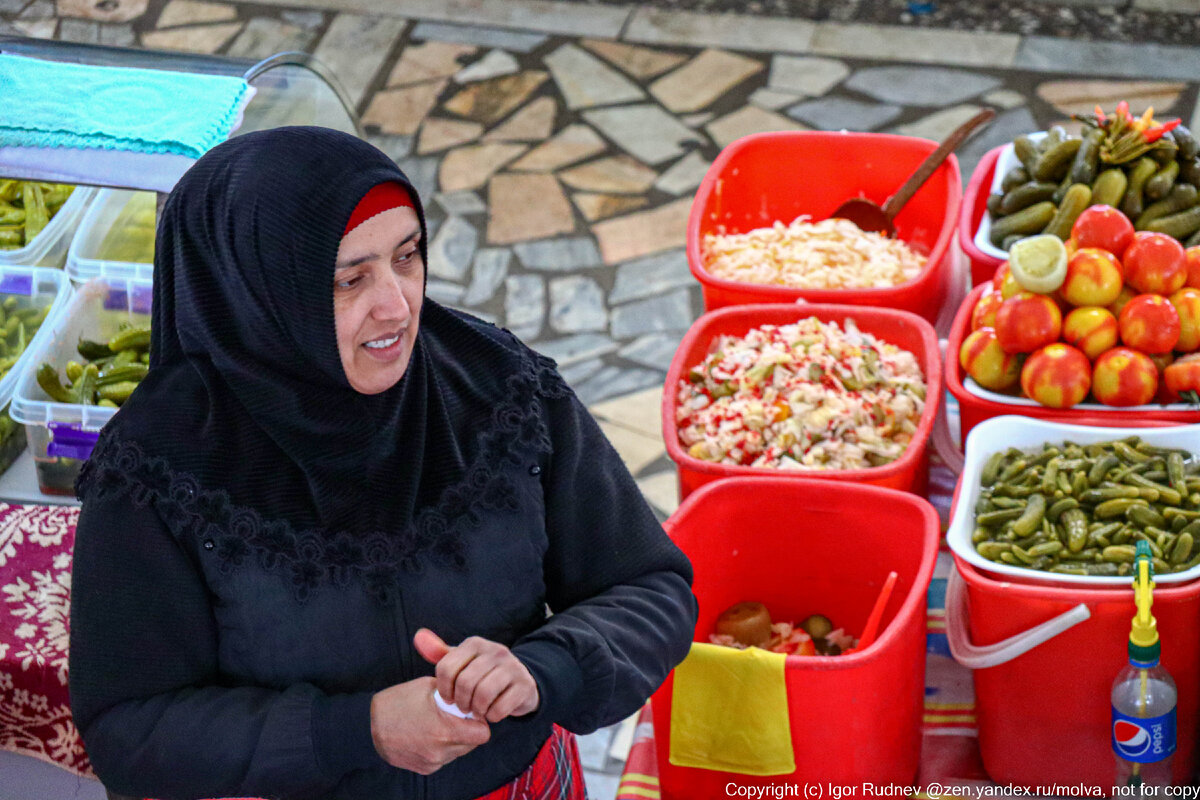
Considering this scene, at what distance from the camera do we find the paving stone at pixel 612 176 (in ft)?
18.0

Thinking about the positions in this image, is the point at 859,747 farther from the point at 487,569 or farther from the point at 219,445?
the point at 219,445

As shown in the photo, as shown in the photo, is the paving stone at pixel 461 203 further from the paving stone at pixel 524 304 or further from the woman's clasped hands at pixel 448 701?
the woman's clasped hands at pixel 448 701

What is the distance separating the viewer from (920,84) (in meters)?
5.96

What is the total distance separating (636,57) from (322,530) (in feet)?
17.0

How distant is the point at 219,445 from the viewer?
150cm

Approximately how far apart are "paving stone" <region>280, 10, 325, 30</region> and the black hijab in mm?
5582

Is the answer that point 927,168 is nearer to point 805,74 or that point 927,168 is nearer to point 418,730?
point 418,730

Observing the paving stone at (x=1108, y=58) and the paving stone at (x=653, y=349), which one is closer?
the paving stone at (x=653, y=349)

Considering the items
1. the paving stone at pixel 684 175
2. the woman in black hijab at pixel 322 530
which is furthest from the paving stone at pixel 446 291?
the woman in black hijab at pixel 322 530

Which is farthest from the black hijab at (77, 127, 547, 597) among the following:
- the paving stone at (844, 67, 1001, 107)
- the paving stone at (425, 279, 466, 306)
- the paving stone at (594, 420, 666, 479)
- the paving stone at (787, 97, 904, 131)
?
the paving stone at (844, 67, 1001, 107)

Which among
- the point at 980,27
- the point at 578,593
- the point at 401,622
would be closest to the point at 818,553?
the point at 578,593

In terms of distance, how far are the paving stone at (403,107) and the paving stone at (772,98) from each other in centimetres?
150

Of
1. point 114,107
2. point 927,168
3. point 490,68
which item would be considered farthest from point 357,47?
point 114,107

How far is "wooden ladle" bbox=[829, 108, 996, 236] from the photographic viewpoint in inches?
123
